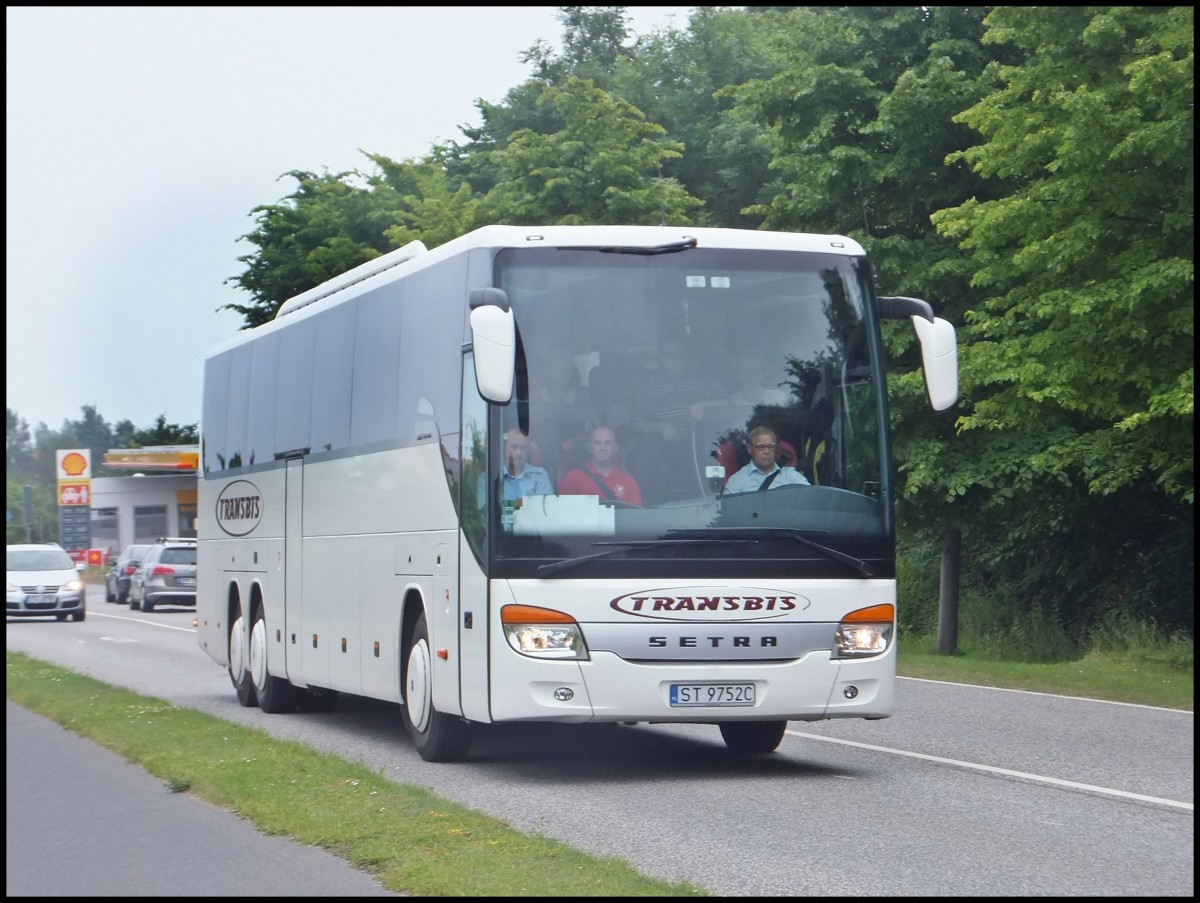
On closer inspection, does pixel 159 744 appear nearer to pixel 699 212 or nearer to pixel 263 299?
pixel 699 212

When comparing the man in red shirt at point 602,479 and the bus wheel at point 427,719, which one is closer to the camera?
the man in red shirt at point 602,479

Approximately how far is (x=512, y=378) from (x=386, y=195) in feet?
149

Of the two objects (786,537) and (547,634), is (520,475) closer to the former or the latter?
(547,634)

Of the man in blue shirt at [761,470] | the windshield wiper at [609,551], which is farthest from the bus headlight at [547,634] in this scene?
the man in blue shirt at [761,470]

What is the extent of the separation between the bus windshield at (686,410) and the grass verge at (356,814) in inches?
73.6

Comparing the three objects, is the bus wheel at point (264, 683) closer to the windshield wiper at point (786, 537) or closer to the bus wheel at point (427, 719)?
the bus wheel at point (427, 719)

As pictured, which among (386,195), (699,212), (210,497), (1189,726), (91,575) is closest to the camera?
(1189,726)

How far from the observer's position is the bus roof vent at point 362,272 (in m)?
13.9

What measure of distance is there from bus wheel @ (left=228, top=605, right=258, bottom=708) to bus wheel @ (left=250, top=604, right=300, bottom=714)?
180 mm

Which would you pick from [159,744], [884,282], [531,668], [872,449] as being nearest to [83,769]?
[159,744]

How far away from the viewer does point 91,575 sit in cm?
8512

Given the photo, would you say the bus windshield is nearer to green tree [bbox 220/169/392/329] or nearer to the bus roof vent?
the bus roof vent

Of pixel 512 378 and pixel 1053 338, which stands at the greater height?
pixel 1053 338

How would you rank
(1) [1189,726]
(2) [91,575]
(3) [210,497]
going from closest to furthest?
(1) [1189,726], (3) [210,497], (2) [91,575]
